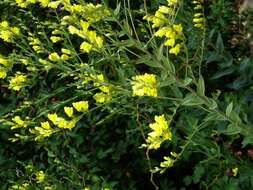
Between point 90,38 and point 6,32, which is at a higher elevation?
point 90,38

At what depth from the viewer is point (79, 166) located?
2525 mm

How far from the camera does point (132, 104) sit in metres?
2.08

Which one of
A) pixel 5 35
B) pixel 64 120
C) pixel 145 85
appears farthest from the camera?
pixel 5 35

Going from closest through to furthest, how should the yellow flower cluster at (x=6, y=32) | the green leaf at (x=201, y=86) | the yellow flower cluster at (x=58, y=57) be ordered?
1. the green leaf at (x=201, y=86)
2. the yellow flower cluster at (x=58, y=57)
3. the yellow flower cluster at (x=6, y=32)

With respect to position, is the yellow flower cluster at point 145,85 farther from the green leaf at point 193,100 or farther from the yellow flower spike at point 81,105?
the yellow flower spike at point 81,105

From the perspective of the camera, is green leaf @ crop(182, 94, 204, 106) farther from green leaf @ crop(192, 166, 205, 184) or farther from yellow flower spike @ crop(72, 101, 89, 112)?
green leaf @ crop(192, 166, 205, 184)

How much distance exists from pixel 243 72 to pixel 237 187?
54cm

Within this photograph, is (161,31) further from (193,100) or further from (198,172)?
(198,172)

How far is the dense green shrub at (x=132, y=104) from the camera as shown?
1.70 metres

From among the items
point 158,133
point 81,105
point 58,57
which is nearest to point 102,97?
point 81,105

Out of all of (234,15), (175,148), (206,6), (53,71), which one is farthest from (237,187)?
(53,71)

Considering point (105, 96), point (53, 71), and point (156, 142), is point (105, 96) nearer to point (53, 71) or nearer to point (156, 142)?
point (156, 142)

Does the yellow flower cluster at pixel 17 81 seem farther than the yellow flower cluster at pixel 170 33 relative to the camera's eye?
Yes

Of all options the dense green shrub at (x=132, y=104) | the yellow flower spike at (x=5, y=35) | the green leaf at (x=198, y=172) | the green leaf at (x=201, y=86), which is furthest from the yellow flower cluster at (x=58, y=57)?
the green leaf at (x=198, y=172)
